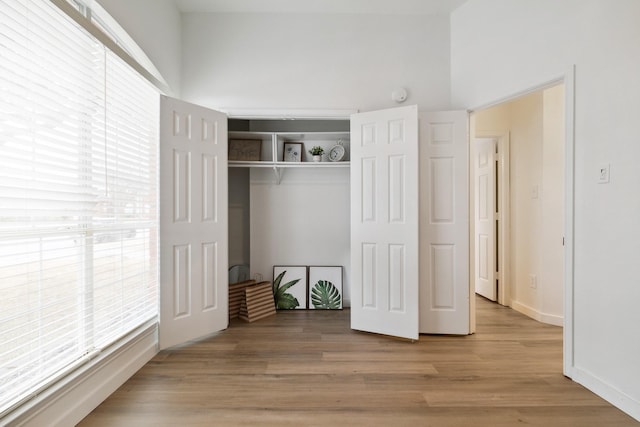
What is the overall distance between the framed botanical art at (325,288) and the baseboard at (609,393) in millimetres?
2241

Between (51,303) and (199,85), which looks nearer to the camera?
(51,303)

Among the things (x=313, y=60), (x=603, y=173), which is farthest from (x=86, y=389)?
(x=603, y=173)

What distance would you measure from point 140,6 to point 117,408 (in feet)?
9.29

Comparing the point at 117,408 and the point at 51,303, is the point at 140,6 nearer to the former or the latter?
the point at 51,303

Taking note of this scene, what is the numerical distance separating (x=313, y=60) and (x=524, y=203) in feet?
9.37

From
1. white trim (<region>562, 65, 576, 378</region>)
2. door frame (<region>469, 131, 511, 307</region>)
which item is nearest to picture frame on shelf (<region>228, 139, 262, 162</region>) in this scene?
door frame (<region>469, 131, 511, 307</region>)

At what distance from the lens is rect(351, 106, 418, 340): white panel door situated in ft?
9.88

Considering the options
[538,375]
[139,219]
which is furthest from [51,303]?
[538,375]

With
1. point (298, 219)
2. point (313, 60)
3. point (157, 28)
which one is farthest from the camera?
point (298, 219)

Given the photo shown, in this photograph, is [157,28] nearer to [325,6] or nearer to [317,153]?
[325,6]

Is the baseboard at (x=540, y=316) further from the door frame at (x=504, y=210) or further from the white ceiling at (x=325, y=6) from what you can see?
the white ceiling at (x=325, y=6)

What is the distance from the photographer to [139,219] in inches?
105

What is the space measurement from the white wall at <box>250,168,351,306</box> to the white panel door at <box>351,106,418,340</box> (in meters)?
0.73

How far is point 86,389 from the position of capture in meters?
1.94
